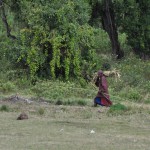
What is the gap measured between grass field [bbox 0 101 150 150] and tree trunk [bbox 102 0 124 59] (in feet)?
42.5

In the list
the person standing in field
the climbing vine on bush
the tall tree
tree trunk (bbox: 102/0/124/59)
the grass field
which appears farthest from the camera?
tree trunk (bbox: 102/0/124/59)

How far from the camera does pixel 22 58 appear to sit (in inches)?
907

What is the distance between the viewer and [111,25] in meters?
30.0

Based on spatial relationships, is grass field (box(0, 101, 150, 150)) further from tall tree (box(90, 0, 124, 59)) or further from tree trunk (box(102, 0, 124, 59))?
tree trunk (box(102, 0, 124, 59))

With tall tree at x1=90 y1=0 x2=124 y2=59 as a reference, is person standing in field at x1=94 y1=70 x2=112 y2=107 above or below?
below

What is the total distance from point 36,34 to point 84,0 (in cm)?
470

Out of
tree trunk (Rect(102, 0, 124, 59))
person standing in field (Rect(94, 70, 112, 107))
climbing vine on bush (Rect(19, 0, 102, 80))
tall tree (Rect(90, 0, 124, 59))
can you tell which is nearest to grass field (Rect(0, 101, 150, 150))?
person standing in field (Rect(94, 70, 112, 107))

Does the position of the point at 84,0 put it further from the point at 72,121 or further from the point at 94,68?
the point at 72,121

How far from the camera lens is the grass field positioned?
1025 cm

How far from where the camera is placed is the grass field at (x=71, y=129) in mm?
10250

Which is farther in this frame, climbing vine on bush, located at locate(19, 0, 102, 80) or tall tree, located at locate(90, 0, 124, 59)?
tall tree, located at locate(90, 0, 124, 59)

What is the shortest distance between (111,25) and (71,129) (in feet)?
59.9

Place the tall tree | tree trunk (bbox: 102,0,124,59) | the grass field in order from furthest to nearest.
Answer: tree trunk (bbox: 102,0,124,59) < the tall tree < the grass field

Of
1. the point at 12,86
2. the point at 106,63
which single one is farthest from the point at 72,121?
the point at 106,63
